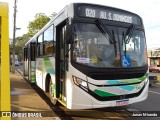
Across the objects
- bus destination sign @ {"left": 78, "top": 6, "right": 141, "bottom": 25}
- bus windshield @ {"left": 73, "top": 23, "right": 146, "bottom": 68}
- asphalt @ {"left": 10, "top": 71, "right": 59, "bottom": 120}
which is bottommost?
asphalt @ {"left": 10, "top": 71, "right": 59, "bottom": 120}

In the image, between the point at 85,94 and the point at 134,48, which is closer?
the point at 85,94

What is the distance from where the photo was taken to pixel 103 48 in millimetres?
6816

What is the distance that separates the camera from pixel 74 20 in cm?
659

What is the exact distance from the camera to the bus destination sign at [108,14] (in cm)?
682

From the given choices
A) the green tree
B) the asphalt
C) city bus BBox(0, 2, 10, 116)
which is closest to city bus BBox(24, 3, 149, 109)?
the asphalt

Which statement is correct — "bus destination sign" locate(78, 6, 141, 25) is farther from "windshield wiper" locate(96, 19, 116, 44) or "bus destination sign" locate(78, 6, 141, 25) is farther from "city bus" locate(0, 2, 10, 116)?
"city bus" locate(0, 2, 10, 116)

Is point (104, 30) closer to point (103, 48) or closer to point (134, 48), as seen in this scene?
point (103, 48)

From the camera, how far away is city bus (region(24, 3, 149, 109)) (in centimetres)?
650

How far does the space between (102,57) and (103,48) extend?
10.3 inches

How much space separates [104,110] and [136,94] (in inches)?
65.2

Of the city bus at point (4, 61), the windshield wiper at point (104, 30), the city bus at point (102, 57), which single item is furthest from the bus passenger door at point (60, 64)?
the city bus at point (4, 61)

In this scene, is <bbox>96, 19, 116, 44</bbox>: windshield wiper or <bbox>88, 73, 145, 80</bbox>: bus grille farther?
<bbox>96, 19, 116, 44</bbox>: windshield wiper

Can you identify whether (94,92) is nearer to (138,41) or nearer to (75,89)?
(75,89)

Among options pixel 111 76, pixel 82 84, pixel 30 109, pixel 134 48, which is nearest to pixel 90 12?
pixel 134 48
